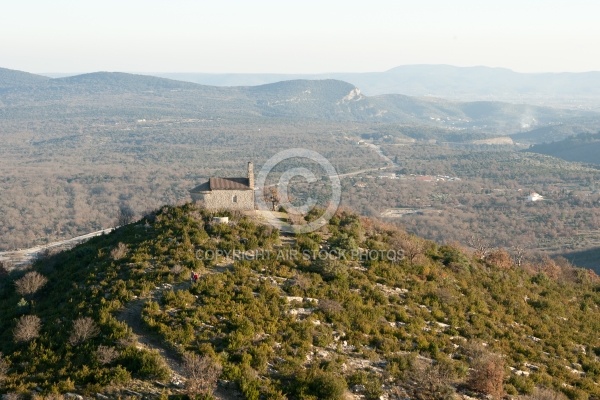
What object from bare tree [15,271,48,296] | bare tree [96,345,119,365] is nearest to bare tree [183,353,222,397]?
bare tree [96,345,119,365]

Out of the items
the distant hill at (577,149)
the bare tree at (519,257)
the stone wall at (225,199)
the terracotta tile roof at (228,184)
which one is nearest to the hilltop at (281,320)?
the stone wall at (225,199)

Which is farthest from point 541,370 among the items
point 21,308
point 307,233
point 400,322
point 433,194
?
point 433,194

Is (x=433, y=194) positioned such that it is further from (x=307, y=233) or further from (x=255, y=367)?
(x=255, y=367)

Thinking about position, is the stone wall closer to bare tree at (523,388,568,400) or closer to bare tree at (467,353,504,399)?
bare tree at (467,353,504,399)

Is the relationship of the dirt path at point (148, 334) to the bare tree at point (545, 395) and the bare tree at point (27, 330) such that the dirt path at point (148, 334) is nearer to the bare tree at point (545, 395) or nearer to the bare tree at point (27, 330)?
the bare tree at point (27, 330)

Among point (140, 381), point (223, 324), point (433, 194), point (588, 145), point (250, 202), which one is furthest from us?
point (588, 145)

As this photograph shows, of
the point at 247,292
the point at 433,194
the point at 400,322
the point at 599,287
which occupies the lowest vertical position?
the point at 433,194
